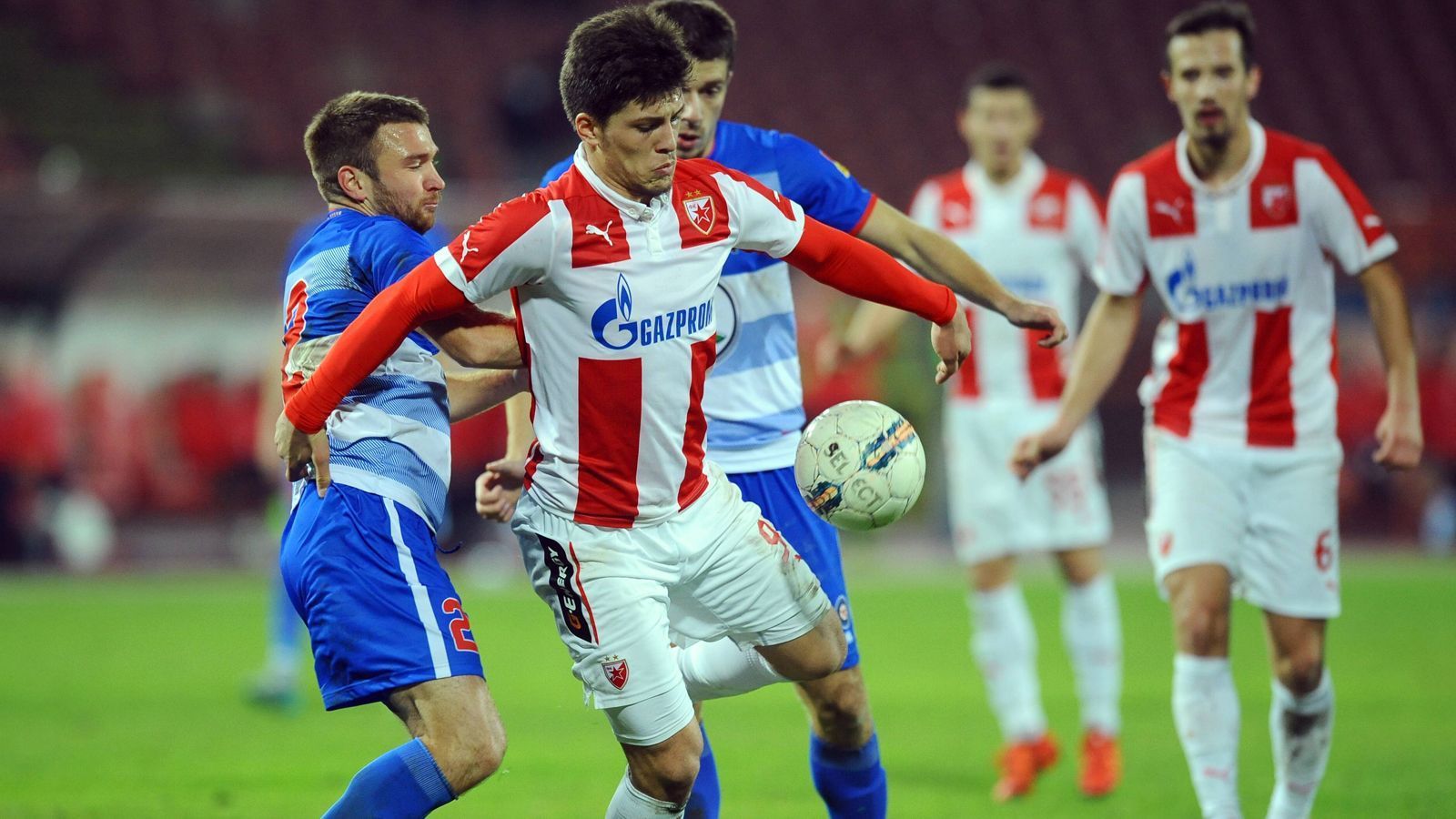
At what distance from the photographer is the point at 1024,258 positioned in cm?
720

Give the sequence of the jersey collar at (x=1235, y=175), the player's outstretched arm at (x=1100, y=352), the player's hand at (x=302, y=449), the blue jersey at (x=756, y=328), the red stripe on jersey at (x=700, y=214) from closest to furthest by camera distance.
→ 1. the player's hand at (x=302, y=449)
2. the red stripe on jersey at (x=700, y=214)
3. the blue jersey at (x=756, y=328)
4. the jersey collar at (x=1235, y=175)
5. the player's outstretched arm at (x=1100, y=352)


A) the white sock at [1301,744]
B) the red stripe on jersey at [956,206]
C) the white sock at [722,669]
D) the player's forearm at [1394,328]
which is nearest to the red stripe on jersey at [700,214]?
the white sock at [722,669]

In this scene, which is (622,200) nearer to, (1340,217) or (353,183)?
(353,183)

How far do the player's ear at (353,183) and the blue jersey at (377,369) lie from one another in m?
0.06

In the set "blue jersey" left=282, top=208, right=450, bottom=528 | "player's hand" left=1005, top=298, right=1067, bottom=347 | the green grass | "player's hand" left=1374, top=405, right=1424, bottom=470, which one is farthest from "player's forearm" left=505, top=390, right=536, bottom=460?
"player's hand" left=1374, top=405, right=1424, bottom=470

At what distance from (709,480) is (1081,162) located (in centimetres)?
1882

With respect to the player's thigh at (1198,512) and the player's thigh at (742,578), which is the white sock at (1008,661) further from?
the player's thigh at (742,578)

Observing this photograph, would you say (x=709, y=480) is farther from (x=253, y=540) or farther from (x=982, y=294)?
(x=253, y=540)

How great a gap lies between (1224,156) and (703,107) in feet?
6.06

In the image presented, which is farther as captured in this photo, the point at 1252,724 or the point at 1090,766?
the point at 1252,724

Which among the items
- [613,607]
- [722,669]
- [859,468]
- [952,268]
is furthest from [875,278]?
[722,669]

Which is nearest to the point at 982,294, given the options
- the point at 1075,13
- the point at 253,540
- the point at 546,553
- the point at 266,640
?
the point at 546,553

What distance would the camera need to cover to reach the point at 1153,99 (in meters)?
22.8

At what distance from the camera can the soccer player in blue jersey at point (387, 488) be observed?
3.64 metres
